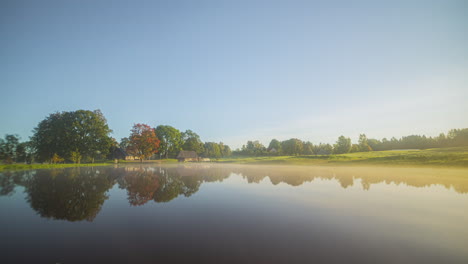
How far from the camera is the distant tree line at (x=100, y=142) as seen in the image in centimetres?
4850

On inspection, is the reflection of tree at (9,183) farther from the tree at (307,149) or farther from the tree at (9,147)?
the tree at (307,149)

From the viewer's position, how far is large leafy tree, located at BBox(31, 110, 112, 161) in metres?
48.0

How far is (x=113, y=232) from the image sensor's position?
17.8 feet

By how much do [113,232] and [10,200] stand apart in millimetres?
9067

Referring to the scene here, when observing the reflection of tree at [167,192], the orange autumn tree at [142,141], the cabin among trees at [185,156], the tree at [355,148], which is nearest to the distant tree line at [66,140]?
the orange autumn tree at [142,141]

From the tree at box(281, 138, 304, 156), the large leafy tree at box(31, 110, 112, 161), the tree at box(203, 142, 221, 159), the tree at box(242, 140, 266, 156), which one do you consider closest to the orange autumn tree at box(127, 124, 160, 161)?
the large leafy tree at box(31, 110, 112, 161)

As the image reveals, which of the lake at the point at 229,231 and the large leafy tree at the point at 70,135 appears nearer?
the lake at the point at 229,231

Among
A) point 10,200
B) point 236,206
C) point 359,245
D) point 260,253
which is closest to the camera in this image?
point 260,253

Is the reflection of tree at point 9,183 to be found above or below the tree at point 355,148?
below

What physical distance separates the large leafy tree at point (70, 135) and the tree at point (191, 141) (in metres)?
40.5

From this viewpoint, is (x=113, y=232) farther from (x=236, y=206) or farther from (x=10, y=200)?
(x=10, y=200)

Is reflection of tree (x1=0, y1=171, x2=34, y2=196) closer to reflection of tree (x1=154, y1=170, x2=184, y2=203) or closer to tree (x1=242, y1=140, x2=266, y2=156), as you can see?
reflection of tree (x1=154, y1=170, x2=184, y2=203)

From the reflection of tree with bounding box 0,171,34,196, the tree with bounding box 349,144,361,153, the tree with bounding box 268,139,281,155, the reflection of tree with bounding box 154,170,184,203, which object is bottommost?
the reflection of tree with bounding box 154,170,184,203

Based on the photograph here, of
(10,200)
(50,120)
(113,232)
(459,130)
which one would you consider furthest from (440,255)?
(459,130)
